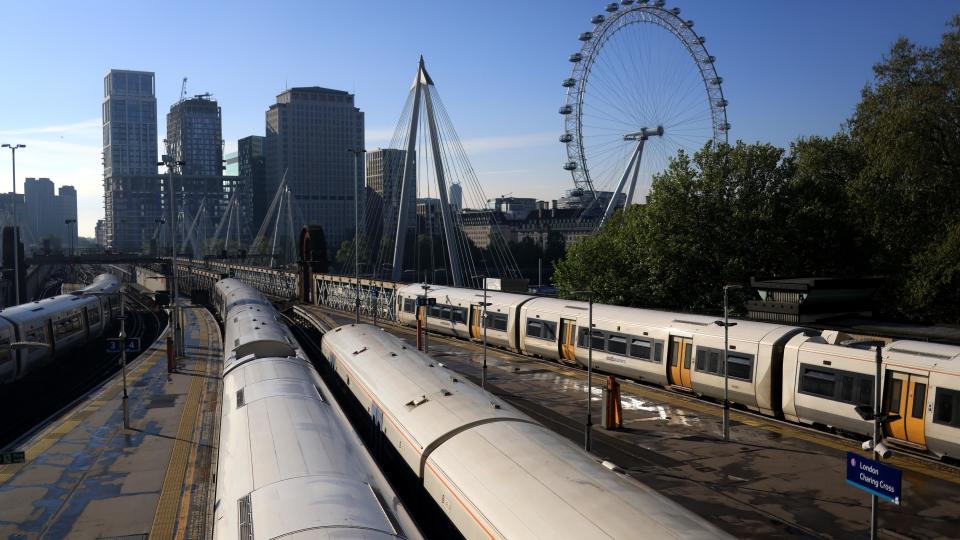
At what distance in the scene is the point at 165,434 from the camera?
2361cm

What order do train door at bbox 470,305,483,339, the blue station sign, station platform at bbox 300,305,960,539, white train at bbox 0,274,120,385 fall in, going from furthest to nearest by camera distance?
train door at bbox 470,305,483,339, white train at bbox 0,274,120,385, station platform at bbox 300,305,960,539, the blue station sign

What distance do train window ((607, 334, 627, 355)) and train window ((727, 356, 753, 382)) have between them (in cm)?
580

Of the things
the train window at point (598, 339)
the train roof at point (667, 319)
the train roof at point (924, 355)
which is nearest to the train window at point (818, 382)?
the train roof at point (924, 355)

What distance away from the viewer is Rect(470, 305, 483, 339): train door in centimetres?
4219

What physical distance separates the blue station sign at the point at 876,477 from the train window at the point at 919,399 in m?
7.83

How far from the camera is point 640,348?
28.6m

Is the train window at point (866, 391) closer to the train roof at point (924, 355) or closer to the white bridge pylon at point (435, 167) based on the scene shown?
the train roof at point (924, 355)

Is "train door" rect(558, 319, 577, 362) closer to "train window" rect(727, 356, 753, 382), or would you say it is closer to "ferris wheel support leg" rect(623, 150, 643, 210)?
"train window" rect(727, 356, 753, 382)

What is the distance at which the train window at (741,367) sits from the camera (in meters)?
23.7

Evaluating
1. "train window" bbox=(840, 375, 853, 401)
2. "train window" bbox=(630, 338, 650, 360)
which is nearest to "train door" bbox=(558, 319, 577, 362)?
"train window" bbox=(630, 338, 650, 360)

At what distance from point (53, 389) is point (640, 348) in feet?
99.1

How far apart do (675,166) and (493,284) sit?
16.4 metres

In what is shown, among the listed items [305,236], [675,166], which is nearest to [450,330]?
[675,166]

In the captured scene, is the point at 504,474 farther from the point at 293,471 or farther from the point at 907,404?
the point at 907,404
